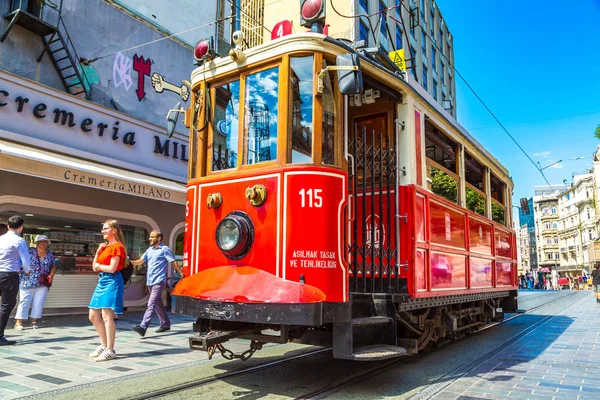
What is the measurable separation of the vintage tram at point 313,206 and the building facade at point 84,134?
10.0 ft

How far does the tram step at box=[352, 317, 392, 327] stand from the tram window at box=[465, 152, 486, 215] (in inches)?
128

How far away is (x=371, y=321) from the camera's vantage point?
15.9 feet

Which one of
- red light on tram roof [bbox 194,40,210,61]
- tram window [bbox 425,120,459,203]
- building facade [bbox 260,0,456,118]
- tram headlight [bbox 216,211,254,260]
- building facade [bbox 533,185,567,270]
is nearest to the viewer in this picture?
tram headlight [bbox 216,211,254,260]

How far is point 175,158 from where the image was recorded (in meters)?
11.9

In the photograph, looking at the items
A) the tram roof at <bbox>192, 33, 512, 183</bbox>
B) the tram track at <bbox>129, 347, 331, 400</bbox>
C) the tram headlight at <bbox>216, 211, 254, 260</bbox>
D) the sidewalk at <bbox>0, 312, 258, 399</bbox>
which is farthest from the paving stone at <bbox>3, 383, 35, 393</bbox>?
the tram roof at <bbox>192, 33, 512, 183</bbox>

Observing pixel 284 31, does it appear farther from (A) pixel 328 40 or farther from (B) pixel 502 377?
(B) pixel 502 377

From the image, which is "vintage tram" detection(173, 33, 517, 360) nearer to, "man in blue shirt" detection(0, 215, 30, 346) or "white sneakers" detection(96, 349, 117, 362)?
"white sneakers" detection(96, 349, 117, 362)

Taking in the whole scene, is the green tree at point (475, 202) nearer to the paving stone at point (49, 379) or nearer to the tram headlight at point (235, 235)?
the tram headlight at point (235, 235)

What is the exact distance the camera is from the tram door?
18.0ft

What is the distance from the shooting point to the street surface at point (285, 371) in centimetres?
438

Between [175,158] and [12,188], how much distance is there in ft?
12.8

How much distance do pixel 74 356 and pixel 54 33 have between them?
23.2 feet

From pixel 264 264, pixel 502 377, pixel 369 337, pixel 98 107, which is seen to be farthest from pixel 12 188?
pixel 502 377

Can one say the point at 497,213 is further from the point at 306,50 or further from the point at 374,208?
the point at 306,50
